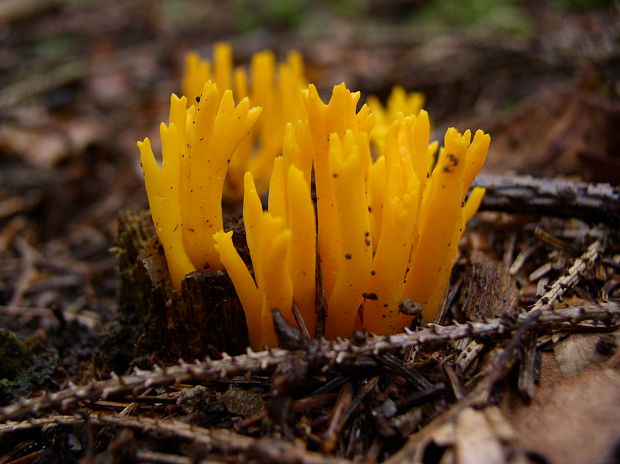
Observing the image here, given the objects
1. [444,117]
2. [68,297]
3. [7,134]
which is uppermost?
[7,134]

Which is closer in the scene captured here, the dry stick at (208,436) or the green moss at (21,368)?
the dry stick at (208,436)

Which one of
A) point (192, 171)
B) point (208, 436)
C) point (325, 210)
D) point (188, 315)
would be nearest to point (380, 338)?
point (325, 210)

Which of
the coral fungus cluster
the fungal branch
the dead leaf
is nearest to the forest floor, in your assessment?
the dead leaf

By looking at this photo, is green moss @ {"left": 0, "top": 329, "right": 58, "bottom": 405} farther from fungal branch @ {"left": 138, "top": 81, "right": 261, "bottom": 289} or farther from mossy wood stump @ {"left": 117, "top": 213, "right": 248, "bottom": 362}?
fungal branch @ {"left": 138, "top": 81, "right": 261, "bottom": 289}

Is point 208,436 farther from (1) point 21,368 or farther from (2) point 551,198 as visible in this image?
(2) point 551,198

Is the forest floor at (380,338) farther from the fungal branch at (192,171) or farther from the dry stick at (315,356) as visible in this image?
the fungal branch at (192,171)

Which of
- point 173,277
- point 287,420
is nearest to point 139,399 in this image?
point 173,277

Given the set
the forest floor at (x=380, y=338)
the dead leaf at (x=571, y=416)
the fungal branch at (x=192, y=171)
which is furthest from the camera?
the fungal branch at (x=192, y=171)

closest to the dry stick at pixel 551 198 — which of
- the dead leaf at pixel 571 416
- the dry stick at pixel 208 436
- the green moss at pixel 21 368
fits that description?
the dead leaf at pixel 571 416

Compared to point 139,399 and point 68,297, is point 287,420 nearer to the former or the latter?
point 139,399
